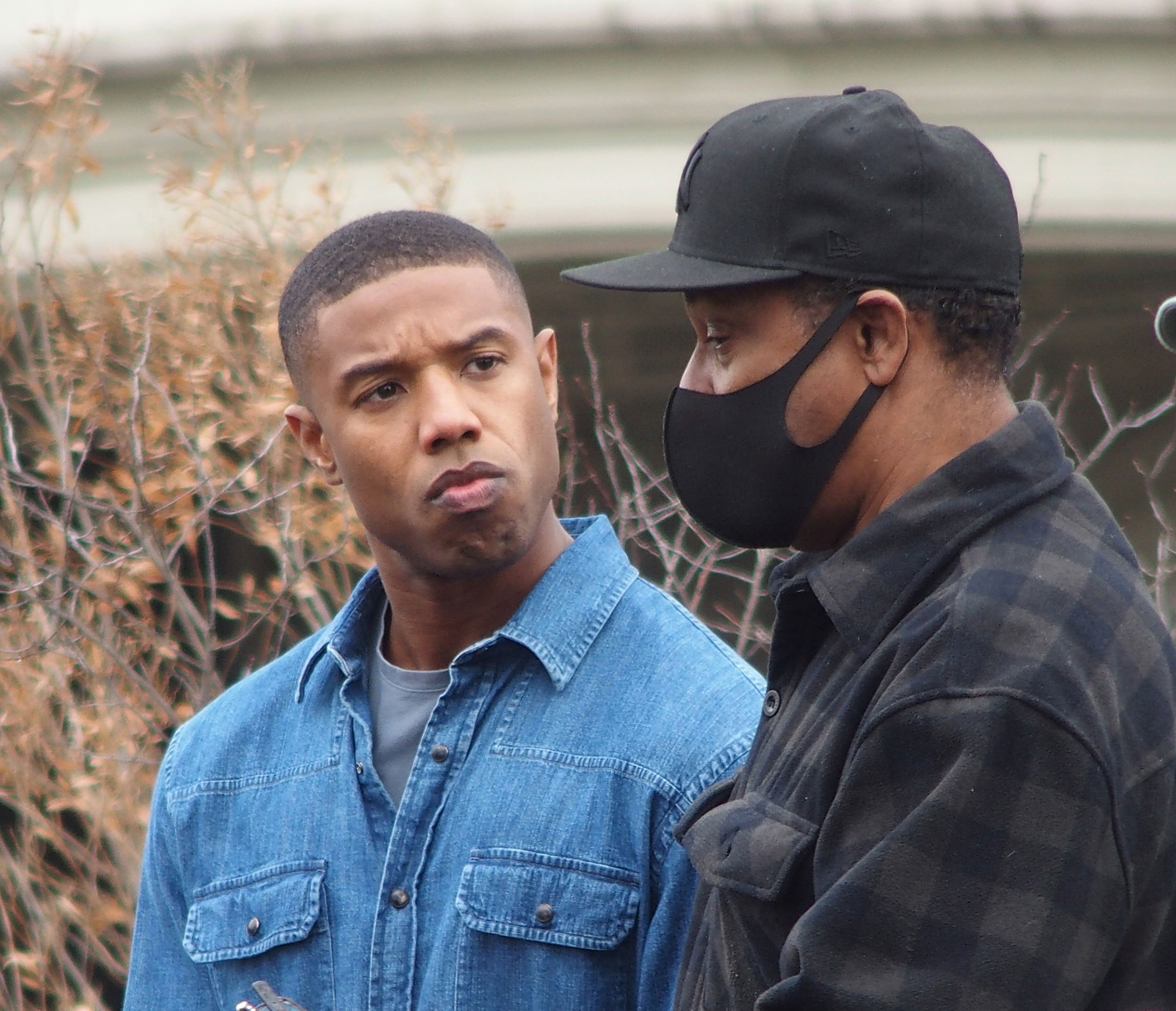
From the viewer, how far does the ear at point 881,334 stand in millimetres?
2098

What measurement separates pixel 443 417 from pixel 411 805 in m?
0.66

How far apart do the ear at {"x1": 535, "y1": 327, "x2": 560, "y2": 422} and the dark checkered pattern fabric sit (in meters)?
1.23

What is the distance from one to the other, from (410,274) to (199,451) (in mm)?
1887

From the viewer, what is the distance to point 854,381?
2.13 metres

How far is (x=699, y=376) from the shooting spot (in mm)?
2295

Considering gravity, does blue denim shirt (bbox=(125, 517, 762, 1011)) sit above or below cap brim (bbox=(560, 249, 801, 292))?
below

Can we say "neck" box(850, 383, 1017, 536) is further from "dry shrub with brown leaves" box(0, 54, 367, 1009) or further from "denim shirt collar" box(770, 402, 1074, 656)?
"dry shrub with brown leaves" box(0, 54, 367, 1009)

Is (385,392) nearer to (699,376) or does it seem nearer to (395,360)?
(395,360)

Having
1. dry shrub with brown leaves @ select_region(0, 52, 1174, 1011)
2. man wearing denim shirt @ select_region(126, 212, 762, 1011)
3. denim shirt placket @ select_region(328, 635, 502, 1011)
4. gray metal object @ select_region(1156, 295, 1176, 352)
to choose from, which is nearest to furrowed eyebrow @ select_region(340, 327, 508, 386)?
man wearing denim shirt @ select_region(126, 212, 762, 1011)

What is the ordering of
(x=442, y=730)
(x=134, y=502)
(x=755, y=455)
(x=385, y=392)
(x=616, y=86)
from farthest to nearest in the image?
(x=616, y=86)
(x=134, y=502)
(x=385, y=392)
(x=442, y=730)
(x=755, y=455)

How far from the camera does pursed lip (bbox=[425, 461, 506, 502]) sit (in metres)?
2.92

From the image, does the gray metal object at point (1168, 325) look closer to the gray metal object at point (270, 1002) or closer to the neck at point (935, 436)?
the neck at point (935, 436)

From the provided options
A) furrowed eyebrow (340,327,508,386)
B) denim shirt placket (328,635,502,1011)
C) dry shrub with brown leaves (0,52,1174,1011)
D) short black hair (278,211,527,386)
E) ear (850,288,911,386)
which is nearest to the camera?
ear (850,288,911,386)

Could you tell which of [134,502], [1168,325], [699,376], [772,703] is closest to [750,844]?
[772,703]
